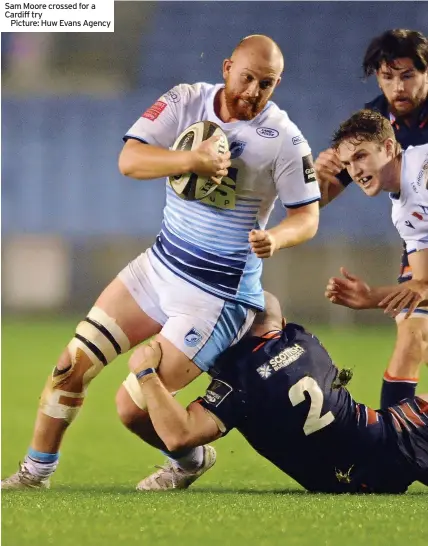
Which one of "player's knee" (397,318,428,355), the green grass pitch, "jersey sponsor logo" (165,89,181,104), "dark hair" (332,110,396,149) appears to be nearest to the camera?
the green grass pitch

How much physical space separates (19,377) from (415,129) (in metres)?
3.87

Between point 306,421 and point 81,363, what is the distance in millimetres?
848

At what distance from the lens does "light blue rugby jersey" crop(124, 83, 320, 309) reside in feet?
12.4

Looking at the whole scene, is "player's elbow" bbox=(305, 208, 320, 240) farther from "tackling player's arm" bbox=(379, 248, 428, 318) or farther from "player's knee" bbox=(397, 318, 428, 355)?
"player's knee" bbox=(397, 318, 428, 355)

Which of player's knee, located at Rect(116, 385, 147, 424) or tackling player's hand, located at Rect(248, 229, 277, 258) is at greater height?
tackling player's hand, located at Rect(248, 229, 277, 258)

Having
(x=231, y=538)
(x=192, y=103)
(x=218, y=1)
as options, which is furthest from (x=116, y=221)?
(x=231, y=538)

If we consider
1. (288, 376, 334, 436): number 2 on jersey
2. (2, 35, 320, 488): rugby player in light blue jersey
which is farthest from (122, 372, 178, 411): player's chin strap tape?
(288, 376, 334, 436): number 2 on jersey

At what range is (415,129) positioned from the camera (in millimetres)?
4750

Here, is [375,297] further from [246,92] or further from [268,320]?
[246,92]

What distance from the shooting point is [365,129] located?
4.25 metres

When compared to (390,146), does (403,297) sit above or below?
below

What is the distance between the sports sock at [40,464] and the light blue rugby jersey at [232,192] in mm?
800

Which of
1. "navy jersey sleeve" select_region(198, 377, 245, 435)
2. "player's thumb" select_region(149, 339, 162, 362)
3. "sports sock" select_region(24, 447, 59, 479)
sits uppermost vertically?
"player's thumb" select_region(149, 339, 162, 362)

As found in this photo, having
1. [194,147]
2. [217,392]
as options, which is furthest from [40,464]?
[194,147]
